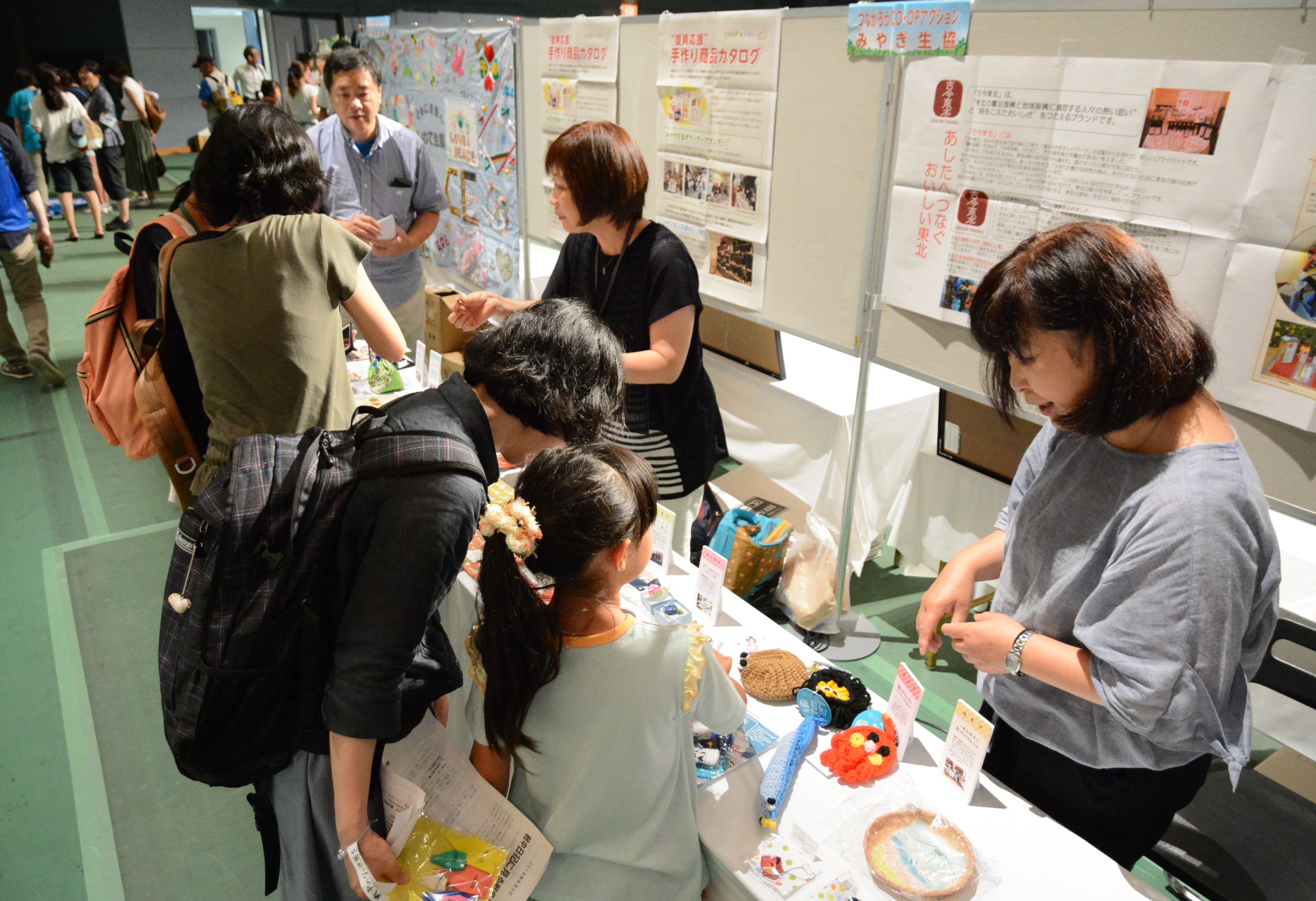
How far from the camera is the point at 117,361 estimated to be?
2.02 meters

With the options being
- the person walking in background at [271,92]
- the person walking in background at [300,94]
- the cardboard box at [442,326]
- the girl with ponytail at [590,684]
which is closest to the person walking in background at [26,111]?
the person walking in background at [271,92]

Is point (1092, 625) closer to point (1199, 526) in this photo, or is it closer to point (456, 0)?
point (1199, 526)


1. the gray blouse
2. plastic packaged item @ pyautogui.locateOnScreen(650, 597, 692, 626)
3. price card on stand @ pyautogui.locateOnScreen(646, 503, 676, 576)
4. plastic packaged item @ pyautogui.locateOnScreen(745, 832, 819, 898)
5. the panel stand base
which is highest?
the gray blouse

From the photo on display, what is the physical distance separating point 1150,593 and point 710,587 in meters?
0.90

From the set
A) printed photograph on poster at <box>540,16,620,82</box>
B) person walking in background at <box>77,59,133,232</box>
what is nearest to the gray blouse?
printed photograph on poster at <box>540,16,620,82</box>

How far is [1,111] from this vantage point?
1076 centimetres

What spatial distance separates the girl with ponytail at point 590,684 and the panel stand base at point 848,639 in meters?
1.53

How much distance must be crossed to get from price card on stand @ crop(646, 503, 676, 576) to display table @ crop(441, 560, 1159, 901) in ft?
1.40

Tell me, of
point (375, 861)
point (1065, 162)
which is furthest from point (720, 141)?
point (375, 861)

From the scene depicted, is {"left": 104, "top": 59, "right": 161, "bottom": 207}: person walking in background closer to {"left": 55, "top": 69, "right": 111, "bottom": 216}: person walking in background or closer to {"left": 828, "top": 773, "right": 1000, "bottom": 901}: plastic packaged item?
{"left": 55, "top": 69, "right": 111, "bottom": 216}: person walking in background

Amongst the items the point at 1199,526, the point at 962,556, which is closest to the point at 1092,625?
the point at 1199,526

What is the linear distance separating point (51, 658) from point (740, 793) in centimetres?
250

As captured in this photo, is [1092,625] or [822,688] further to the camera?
[822,688]

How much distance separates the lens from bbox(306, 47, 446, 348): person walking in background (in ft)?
10.5
